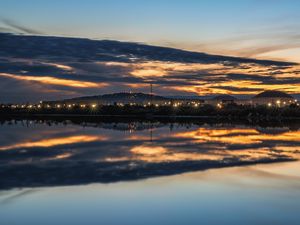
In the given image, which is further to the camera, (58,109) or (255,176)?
(58,109)

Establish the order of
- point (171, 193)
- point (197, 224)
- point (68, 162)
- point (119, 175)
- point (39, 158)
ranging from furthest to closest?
1. point (39, 158)
2. point (68, 162)
3. point (119, 175)
4. point (171, 193)
5. point (197, 224)

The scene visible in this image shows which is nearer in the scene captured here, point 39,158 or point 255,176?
point 255,176

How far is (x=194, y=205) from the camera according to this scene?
9.17 m

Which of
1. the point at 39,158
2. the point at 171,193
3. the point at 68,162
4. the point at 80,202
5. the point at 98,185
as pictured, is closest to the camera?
the point at 80,202

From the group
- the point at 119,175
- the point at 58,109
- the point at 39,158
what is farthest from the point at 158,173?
the point at 58,109

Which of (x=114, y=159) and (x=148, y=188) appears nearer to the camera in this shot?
(x=148, y=188)

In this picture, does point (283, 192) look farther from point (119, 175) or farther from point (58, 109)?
point (58, 109)

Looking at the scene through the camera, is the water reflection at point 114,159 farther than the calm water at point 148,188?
Yes

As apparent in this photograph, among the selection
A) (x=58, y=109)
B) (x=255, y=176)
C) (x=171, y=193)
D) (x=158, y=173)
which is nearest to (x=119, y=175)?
(x=158, y=173)

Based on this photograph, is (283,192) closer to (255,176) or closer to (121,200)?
(255,176)

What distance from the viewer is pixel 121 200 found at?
373 inches

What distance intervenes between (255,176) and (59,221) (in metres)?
6.26

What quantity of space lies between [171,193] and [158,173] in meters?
2.73

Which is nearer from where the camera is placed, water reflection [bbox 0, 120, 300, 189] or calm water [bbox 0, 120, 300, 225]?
calm water [bbox 0, 120, 300, 225]
